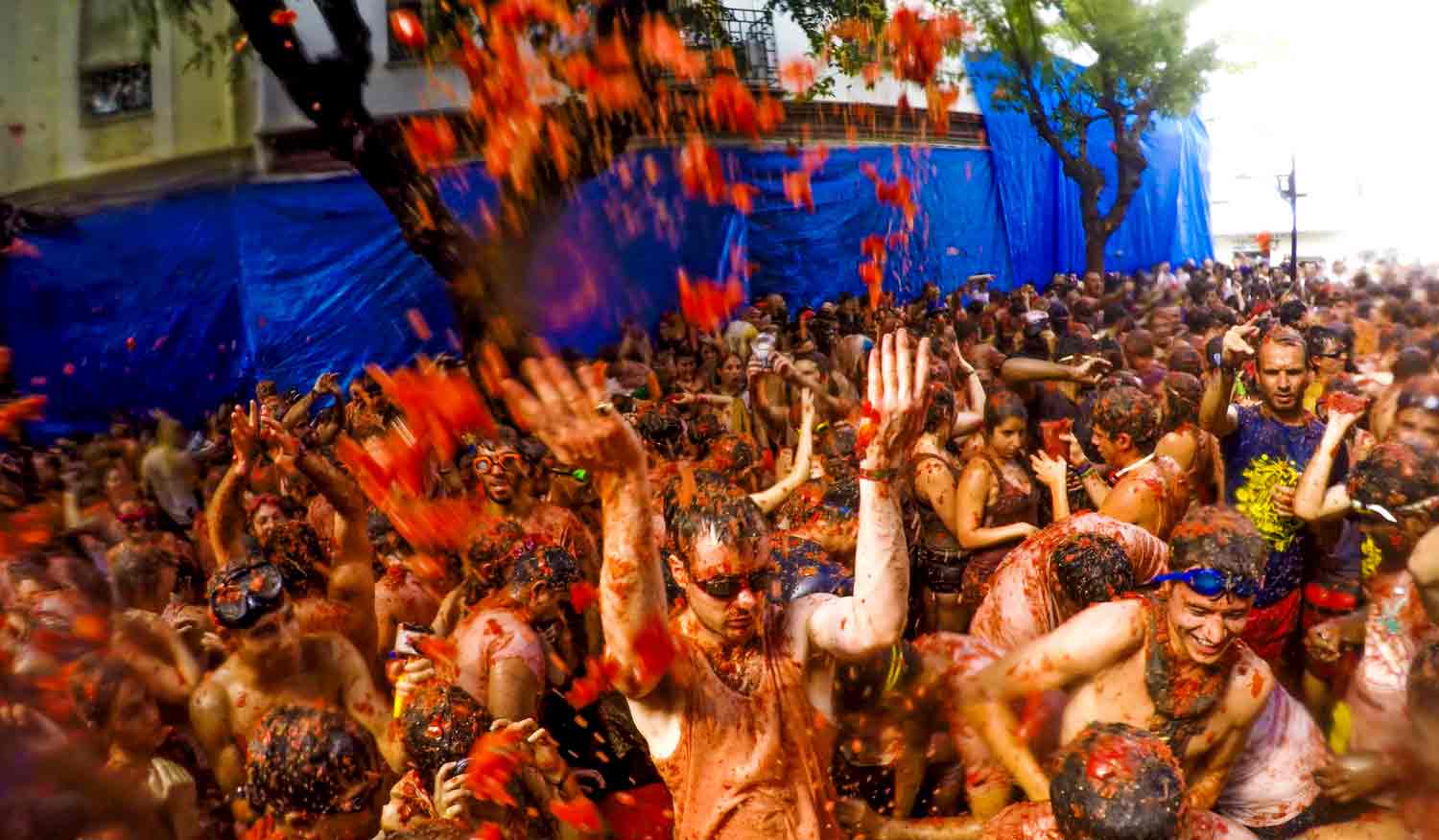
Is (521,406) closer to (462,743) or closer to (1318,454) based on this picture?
(462,743)

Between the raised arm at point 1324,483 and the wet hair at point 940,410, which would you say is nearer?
the raised arm at point 1324,483

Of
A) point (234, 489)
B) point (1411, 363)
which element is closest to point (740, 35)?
point (234, 489)

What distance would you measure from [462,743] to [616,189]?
9.45ft

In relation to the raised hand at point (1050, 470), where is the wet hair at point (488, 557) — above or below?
below

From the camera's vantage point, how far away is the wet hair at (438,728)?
2.29 metres

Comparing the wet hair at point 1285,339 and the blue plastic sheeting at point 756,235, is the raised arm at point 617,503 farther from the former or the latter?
the wet hair at point 1285,339

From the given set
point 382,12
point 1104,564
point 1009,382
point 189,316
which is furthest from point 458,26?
point 1009,382

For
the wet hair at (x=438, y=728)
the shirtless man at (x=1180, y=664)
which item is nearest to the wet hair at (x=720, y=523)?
the wet hair at (x=438, y=728)

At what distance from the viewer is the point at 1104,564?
295cm

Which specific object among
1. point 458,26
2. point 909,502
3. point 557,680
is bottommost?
point 557,680

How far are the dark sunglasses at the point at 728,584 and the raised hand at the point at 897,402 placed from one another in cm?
35

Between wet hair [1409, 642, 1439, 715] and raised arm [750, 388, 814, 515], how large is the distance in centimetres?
239

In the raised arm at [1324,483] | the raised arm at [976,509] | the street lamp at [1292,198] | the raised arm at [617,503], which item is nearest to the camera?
the raised arm at [617,503]

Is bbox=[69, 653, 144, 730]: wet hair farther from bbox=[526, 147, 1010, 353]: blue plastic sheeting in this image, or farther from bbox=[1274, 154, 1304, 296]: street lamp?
bbox=[1274, 154, 1304, 296]: street lamp
